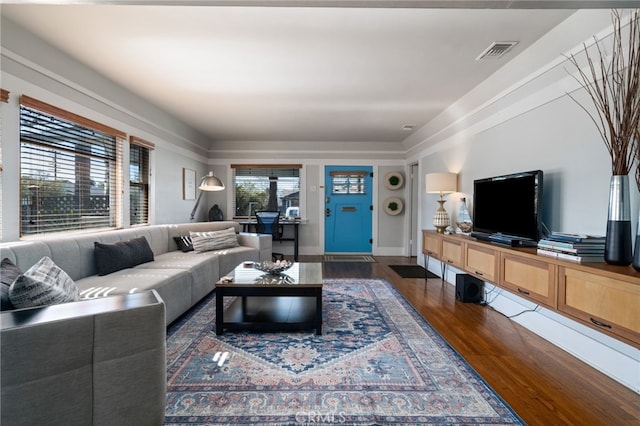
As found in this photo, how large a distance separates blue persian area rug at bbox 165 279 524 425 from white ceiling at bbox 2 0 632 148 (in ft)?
6.86

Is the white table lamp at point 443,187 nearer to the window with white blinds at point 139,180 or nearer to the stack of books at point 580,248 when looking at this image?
the stack of books at point 580,248

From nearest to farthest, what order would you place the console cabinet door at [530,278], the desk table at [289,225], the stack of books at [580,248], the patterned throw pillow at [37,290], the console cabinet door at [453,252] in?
the patterned throw pillow at [37,290] < the stack of books at [580,248] < the console cabinet door at [530,278] < the console cabinet door at [453,252] < the desk table at [289,225]

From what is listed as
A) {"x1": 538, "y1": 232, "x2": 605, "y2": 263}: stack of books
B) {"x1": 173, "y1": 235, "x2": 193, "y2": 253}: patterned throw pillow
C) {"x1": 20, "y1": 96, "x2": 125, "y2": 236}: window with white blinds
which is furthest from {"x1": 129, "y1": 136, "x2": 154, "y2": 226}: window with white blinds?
{"x1": 538, "y1": 232, "x2": 605, "y2": 263}: stack of books

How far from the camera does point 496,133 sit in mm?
3250

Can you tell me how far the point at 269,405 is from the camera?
1.59 meters

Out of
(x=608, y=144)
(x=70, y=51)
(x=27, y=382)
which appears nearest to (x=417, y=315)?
(x=608, y=144)

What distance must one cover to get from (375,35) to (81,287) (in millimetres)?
2924

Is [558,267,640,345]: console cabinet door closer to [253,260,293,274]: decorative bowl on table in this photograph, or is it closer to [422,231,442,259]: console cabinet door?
[422,231,442,259]: console cabinet door

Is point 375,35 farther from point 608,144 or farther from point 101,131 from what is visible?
point 101,131

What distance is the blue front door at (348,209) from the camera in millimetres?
6293

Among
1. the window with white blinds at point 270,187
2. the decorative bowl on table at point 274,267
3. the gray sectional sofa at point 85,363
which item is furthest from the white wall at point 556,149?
the window with white blinds at point 270,187

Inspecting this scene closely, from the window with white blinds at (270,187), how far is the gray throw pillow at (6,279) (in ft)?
15.0

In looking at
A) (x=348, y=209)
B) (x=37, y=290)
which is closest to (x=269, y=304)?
(x=37, y=290)

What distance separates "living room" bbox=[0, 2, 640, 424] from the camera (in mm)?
2070
